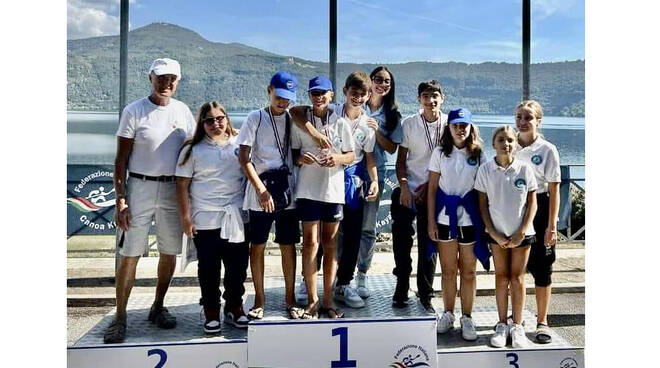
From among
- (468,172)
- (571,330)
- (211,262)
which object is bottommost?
(571,330)

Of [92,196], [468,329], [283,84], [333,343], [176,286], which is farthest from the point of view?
[176,286]

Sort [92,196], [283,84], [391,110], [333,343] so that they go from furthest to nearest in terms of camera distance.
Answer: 1. [92,196]
2. [391,110]
3. [283,84]
4. [333,343]

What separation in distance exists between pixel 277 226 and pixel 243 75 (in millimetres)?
900

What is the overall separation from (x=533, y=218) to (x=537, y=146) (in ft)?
1.27

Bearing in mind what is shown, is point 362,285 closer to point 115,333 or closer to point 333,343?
point 333,343

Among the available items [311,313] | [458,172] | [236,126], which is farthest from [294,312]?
[458,172]

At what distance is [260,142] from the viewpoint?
11.1 ft

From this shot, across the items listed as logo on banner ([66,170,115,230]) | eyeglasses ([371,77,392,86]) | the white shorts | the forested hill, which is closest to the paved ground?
logo on banner ([66,170,115,230])

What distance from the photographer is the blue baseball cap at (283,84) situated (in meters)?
3.32

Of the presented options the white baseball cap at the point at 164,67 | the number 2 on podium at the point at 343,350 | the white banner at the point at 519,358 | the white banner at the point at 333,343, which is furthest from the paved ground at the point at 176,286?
the white baseball cap at the point at 164,67

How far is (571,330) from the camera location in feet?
15.1

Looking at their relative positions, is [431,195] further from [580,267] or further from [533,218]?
[580,267]

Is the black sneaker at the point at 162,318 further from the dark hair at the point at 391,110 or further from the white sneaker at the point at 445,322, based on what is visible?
the dark hair at the point at 391,110

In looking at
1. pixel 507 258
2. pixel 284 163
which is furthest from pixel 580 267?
pixel 284 163
